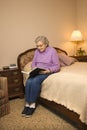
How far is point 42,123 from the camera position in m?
2.75

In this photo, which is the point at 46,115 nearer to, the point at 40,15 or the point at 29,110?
the point at 29,110

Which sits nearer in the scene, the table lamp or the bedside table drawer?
the bedside table drawer

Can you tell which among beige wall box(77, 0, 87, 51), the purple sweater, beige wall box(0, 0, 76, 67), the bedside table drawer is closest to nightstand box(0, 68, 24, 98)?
the bedside table drawer

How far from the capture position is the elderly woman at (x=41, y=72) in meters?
3.15

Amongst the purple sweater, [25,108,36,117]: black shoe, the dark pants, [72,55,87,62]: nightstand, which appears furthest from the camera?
[72,55,87,62]: nightstand

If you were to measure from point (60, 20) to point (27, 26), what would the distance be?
0.95 metres

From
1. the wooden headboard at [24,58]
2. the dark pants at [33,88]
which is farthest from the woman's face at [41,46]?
the wooden headboard at [24,58]

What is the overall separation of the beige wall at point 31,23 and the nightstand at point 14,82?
1.23 feet

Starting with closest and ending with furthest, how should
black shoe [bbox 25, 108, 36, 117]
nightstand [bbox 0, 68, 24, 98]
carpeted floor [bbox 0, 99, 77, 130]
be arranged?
1. carpeted floor [bbox 0, 99, 77, 130]
2. black shoe [bbox 25, 108, 36, 117]
3. nightstand [bbox 0, 68, 24, 98]

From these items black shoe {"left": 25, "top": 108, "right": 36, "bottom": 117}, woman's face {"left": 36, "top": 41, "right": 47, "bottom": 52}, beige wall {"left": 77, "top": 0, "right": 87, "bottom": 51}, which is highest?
beige wall {"left": 77, "top": 0, "right": 87, "bottom": 51}

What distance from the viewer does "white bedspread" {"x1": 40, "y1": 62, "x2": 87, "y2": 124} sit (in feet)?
7.78

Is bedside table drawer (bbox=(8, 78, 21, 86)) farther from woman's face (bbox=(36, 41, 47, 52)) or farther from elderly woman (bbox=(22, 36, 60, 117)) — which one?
woman's face (bbox=(36, 41, 47, 52))

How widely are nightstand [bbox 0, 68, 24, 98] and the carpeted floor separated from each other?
0.64 meters

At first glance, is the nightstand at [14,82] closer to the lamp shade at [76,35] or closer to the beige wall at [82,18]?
the lamp shade at [76,35]
